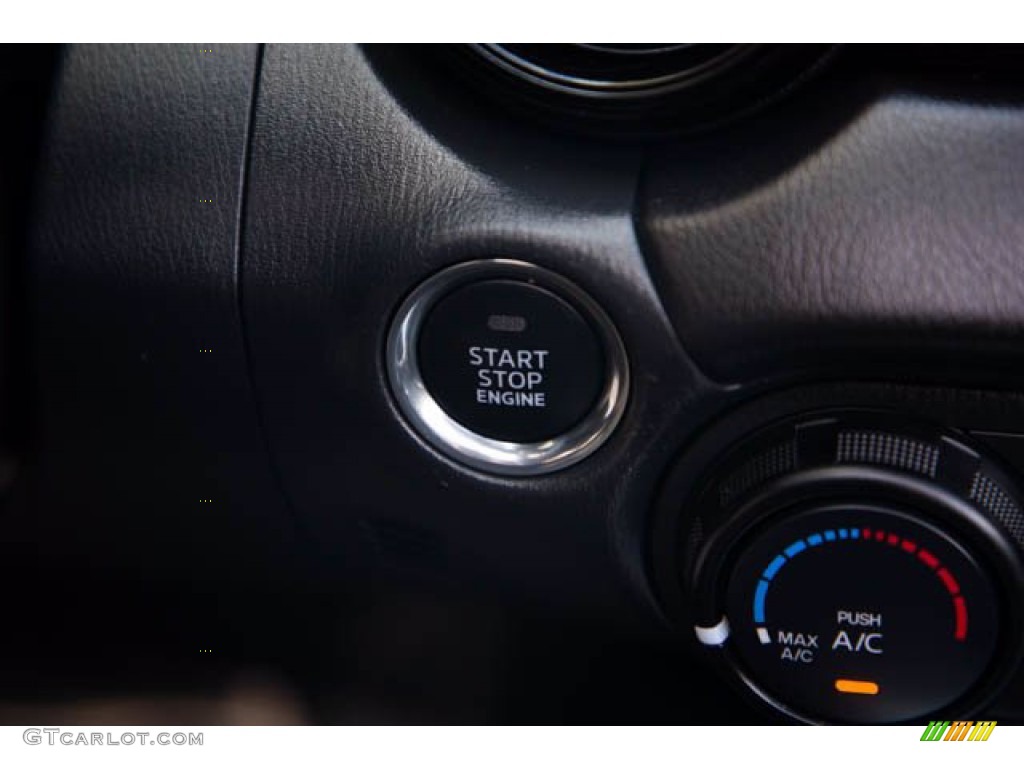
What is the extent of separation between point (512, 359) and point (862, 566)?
24cm

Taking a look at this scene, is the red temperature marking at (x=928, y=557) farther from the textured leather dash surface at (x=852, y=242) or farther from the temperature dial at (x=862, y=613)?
the textured leather dash surface at (x=852, y=242)

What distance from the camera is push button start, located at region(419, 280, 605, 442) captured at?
2.46 ft

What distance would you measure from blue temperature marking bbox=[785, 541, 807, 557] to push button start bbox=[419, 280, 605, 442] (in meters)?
0.14

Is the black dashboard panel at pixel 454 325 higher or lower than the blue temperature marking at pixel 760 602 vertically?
higher

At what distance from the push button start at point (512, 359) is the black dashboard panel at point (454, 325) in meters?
0.01

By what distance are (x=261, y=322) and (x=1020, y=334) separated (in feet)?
1.48

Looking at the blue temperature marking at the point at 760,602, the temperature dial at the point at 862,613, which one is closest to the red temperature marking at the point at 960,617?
the temperature dial at the point at 862,613

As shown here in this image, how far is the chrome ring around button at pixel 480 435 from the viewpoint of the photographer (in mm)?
745

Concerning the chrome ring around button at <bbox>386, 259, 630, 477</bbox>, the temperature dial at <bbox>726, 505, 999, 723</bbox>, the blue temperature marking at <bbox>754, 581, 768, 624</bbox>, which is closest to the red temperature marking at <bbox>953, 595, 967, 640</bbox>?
the temperature dial at <bbox>726, 505, 999, 723</bbox>

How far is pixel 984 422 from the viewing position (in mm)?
714

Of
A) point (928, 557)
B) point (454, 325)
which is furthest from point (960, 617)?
point (454, 325)

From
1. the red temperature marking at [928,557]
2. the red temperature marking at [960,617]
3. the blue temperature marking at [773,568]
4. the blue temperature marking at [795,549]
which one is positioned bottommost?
the red temperature marking at [960,617]

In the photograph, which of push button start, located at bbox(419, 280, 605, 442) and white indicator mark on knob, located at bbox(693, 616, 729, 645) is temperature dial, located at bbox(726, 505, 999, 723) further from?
push button start, located at bbox(419, 280, 605, 442)

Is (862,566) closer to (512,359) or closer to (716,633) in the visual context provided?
(716,633)
